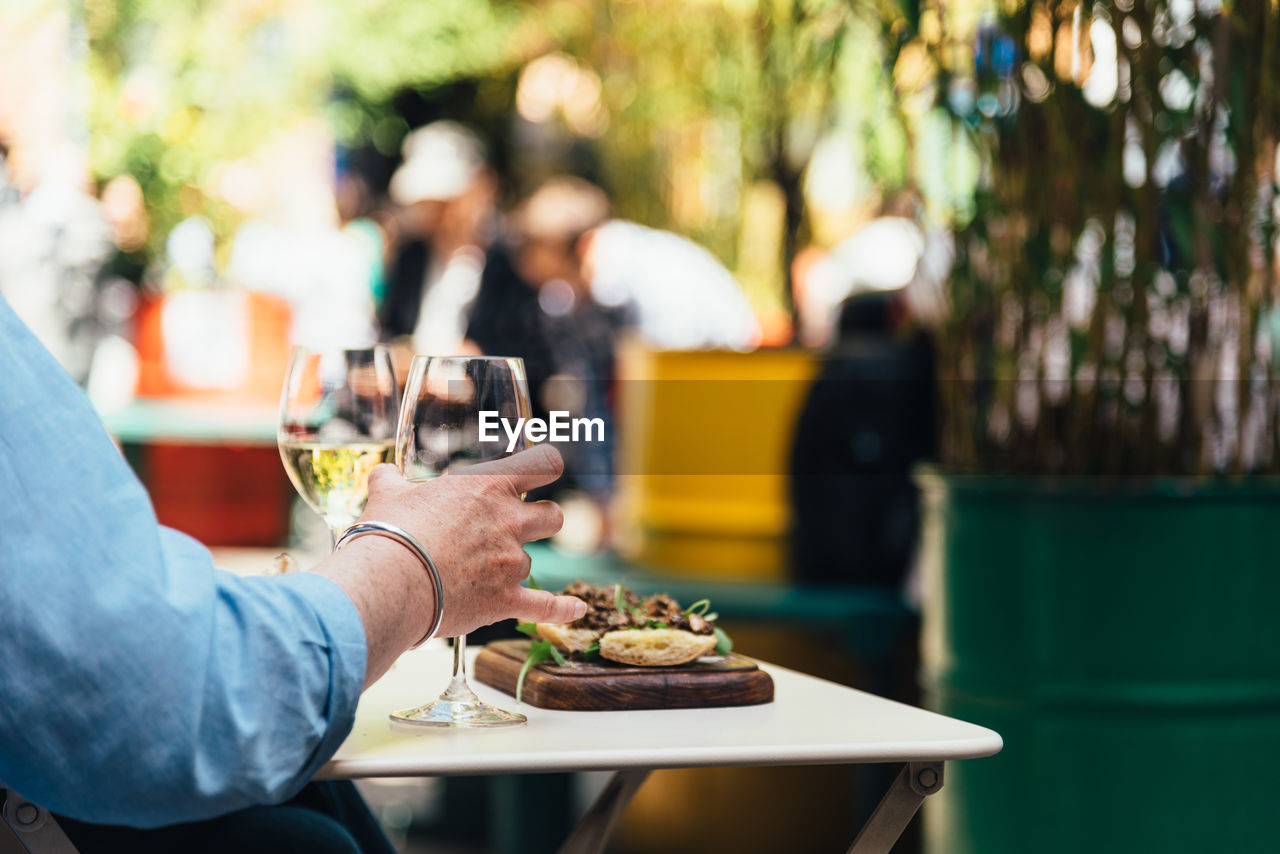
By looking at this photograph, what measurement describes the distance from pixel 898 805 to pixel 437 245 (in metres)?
4.67

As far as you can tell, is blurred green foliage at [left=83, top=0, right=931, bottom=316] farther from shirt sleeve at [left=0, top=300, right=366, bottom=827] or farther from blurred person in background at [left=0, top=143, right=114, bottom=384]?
shirt sleeve at [left=0, top=300, right=366, bottom=827]

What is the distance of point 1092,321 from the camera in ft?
5.85

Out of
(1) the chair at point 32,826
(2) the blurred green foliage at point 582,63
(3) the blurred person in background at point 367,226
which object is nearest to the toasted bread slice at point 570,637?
(1) the chair at point 32,826

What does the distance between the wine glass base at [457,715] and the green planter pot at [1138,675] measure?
851mm

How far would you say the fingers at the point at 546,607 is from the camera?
1060 millimetres

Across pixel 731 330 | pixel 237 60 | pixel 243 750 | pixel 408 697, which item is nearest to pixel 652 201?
pixel 731 330

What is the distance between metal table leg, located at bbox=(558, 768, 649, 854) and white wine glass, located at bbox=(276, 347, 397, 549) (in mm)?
353

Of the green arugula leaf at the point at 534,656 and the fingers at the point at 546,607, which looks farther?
the green arugula leaf at the point at 534,656

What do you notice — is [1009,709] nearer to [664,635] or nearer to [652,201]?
[664,635]

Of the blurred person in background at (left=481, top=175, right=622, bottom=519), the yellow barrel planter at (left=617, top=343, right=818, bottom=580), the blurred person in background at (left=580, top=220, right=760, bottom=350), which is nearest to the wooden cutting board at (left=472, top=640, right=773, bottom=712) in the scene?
the yellow barrel planter at (left=617, top=343, right=818, bottom=580)

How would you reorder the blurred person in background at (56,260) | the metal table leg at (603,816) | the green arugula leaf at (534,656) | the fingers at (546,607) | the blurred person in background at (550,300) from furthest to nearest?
the blurred person in background at (56,260), the blurred person in background at (550,300), the metal table leg at (603,816), the green arugula leaf at (534,656), the fingers at (546,607)

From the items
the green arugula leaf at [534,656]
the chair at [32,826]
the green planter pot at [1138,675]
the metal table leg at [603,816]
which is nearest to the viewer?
the chair at [32,826]

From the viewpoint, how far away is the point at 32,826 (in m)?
0.96

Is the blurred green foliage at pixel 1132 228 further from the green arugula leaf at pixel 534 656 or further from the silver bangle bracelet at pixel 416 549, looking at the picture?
the silver bangle bracelet at pixel 416 549
